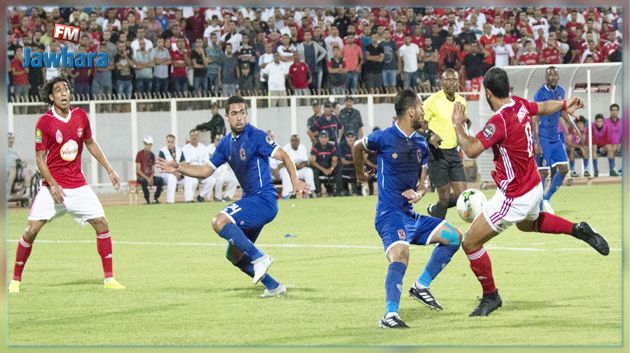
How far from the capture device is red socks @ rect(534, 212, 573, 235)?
39.3 ft

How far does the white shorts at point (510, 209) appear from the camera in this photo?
11531 mm

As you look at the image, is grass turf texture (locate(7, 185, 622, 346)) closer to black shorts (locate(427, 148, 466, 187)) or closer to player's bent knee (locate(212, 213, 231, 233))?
player's bent knee (locate(212, 213, 231, 233))

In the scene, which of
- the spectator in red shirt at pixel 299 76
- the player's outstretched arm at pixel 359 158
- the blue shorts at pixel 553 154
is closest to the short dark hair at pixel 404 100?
the player's outstretched arm at pixel 359 158

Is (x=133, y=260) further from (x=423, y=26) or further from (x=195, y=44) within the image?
(x=423, y=26)

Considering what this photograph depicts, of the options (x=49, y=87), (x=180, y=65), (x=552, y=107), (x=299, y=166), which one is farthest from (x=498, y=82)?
(x=180, y=65)

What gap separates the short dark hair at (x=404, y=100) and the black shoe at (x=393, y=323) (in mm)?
1980

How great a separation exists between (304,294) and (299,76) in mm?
20688

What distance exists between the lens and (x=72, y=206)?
14.5 meters

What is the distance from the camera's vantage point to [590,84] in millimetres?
34250

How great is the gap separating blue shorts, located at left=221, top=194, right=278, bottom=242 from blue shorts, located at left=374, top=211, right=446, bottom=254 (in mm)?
2109

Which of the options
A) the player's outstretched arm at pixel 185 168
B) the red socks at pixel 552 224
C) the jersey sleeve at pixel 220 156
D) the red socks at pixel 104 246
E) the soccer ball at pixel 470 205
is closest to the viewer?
the red socks at pixel 552 224

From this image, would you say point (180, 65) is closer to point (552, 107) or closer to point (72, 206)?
point (72, 206)

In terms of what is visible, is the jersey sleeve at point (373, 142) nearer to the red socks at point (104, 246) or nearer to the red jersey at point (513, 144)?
the red jersey at point (513, 144)
